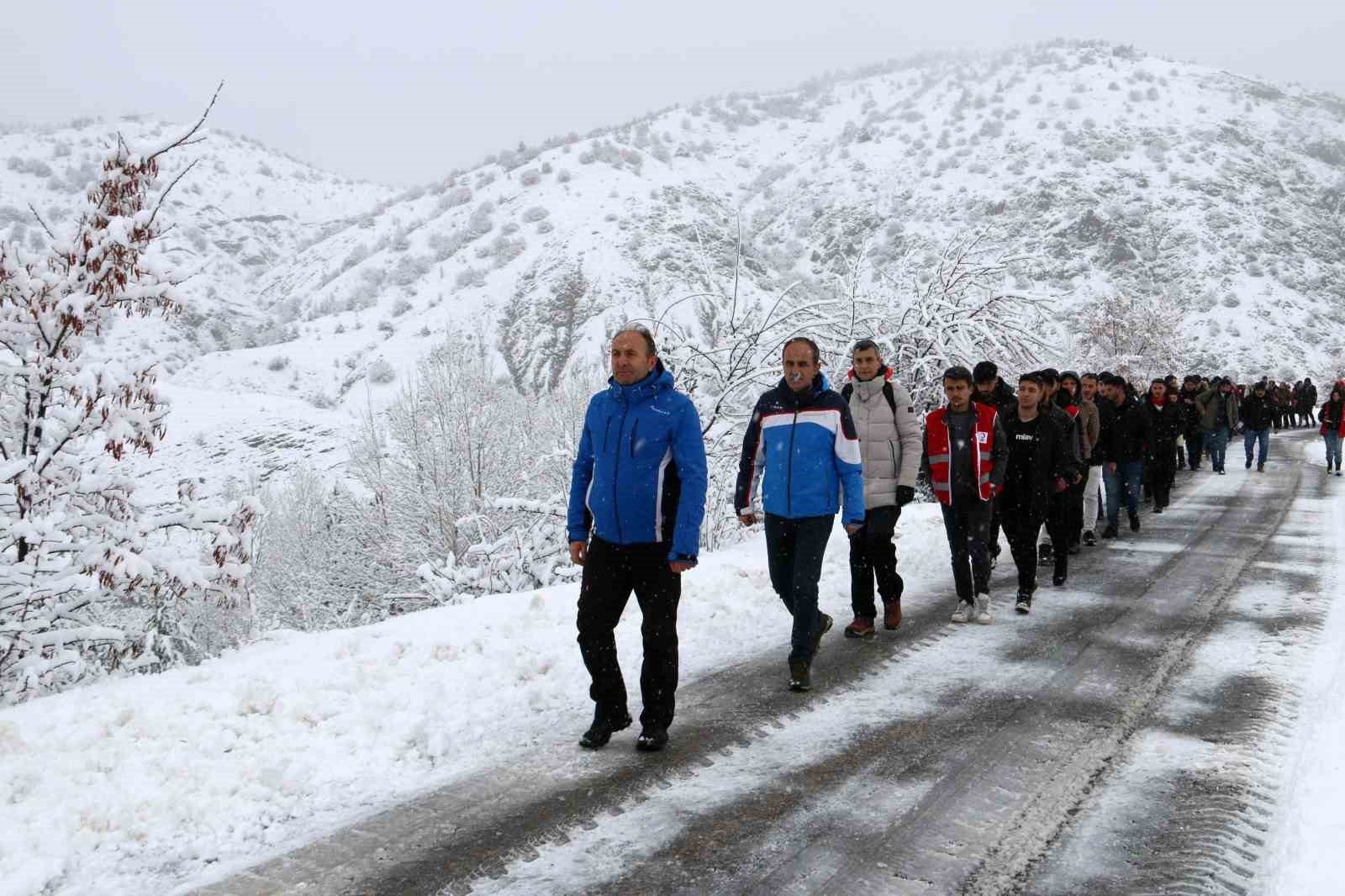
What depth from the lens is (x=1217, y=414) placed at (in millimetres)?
19172

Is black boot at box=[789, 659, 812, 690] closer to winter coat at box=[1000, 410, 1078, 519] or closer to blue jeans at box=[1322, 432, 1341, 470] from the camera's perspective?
winter coat at box=[1000, 410, 1078, 519]

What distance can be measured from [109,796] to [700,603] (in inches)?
168

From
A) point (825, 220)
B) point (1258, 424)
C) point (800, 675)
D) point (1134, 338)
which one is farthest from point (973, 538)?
point (825, 220)

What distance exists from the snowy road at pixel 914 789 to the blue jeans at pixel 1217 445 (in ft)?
49.4

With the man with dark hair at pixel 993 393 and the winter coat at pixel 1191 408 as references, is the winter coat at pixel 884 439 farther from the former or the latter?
the winter coat at pixel 1191 408

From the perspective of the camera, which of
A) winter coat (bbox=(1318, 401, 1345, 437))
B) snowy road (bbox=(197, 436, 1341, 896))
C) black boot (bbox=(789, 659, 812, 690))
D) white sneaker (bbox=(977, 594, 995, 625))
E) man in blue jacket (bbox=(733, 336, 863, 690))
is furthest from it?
winter coat (bbox=(1318, 401, 1345, 437))

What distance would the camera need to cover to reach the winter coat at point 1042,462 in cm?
806

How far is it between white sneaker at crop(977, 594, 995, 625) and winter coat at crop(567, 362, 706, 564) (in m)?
3.66

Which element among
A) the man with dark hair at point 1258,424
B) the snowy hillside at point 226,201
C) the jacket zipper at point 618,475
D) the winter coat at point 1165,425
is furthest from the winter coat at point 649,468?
the snowy hillside at point 226,201

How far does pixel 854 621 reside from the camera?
261 inches

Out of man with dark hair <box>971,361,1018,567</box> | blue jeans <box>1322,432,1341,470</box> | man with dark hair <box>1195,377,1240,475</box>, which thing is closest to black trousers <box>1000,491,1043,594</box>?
man with dark hair <box>971,361,1018,567</box>

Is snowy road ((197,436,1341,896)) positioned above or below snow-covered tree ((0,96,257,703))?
below

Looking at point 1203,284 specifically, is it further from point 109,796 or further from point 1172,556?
point 109,796

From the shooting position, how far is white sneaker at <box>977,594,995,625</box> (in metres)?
6.99
